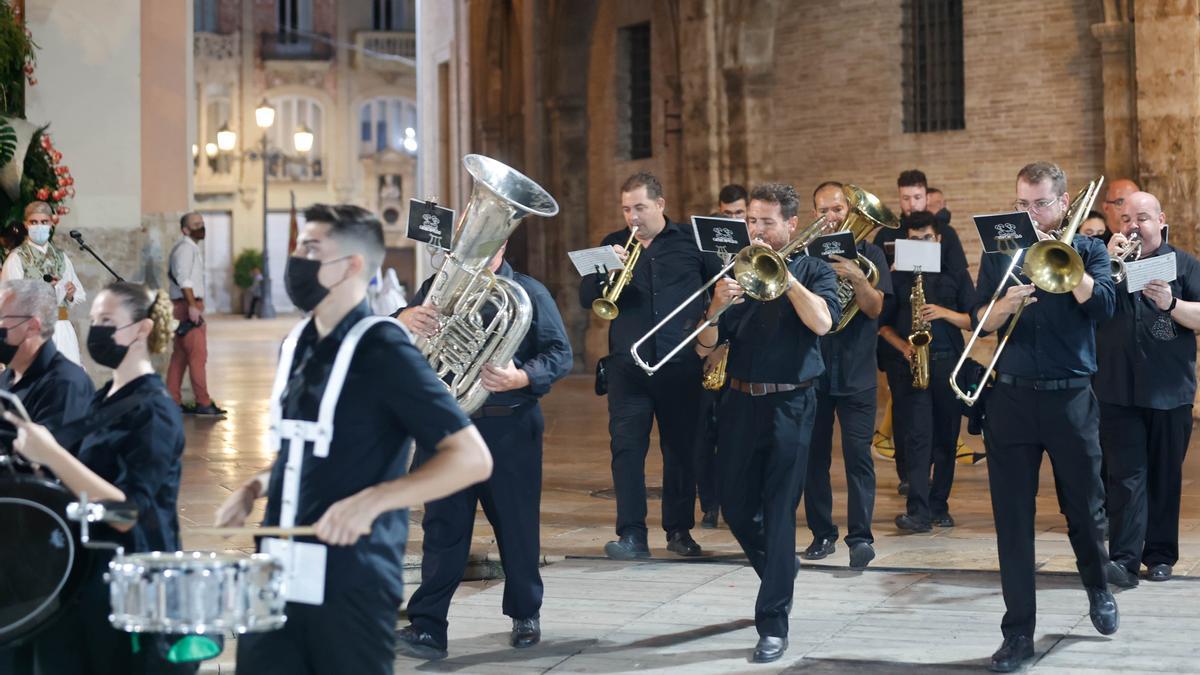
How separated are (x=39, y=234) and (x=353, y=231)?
9.39 m

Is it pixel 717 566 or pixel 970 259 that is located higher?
pixel 970 259

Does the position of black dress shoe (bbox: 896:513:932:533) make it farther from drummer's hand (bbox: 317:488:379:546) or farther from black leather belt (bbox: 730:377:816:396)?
drummer's hand (bbox: 317:488:379:546)

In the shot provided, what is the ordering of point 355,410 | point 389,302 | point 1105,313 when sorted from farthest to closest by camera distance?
point 389,302
point 1105,313
point 355,410

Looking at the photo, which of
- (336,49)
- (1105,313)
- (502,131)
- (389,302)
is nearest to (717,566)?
(1105,313)

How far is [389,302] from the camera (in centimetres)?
2322

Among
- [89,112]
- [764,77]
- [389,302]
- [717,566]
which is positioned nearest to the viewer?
[717,566]

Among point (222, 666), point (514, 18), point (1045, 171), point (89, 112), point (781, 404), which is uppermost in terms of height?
point (514, 18)

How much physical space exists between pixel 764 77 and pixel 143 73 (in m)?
Answer: 7.20

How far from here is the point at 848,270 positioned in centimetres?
923

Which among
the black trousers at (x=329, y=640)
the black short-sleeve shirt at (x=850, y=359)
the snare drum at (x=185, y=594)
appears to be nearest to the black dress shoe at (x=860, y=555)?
the black short-sleeve shirt at (x=850, y=359)

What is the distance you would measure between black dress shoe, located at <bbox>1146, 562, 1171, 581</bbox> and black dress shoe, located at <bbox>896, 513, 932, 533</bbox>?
5.73ft

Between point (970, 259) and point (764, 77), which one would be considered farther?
point (764, 77)

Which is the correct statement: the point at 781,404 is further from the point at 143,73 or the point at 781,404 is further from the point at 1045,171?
the point at 143,73

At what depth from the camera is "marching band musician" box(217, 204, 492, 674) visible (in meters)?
4.20
